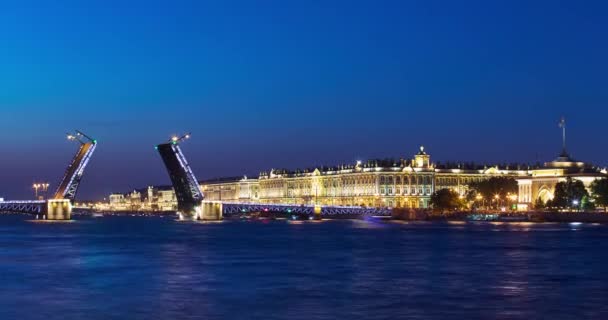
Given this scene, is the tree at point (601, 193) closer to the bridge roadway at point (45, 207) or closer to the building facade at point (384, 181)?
the building facade at point (384, 181)

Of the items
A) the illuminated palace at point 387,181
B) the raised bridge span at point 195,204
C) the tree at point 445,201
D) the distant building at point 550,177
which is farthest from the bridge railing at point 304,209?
the distant building at point 550,177

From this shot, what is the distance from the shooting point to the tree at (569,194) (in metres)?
86.8

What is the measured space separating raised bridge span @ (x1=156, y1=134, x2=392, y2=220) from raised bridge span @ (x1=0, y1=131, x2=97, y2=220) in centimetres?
593

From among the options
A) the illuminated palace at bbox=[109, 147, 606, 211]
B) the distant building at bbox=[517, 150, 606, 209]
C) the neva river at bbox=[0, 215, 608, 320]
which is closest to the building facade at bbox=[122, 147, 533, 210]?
the illuminated palace at bbox=[109, 147, 606, 211]

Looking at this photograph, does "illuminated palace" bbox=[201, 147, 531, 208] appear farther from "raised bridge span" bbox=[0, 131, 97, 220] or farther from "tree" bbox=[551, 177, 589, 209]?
"raised bridge span" bbox=[0, 131, 97, 220]

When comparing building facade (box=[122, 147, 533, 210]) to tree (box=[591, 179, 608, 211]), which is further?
building facade (box=[122, 147, 533, 210])

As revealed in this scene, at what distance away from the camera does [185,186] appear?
6906 centimetres

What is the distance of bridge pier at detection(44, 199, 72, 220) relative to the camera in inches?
2972

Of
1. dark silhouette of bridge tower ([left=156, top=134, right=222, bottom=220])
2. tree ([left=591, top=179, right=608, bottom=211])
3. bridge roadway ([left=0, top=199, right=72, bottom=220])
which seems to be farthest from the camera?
tree ([left=591, top=179, right=608, bottom=211])

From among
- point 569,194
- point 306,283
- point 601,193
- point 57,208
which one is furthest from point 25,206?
point 306,283

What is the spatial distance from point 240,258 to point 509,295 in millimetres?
13025

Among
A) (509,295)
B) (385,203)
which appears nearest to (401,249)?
(509,295)

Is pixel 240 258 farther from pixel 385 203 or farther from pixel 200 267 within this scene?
pixel 385 203

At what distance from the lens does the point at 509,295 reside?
2045 centimetres
